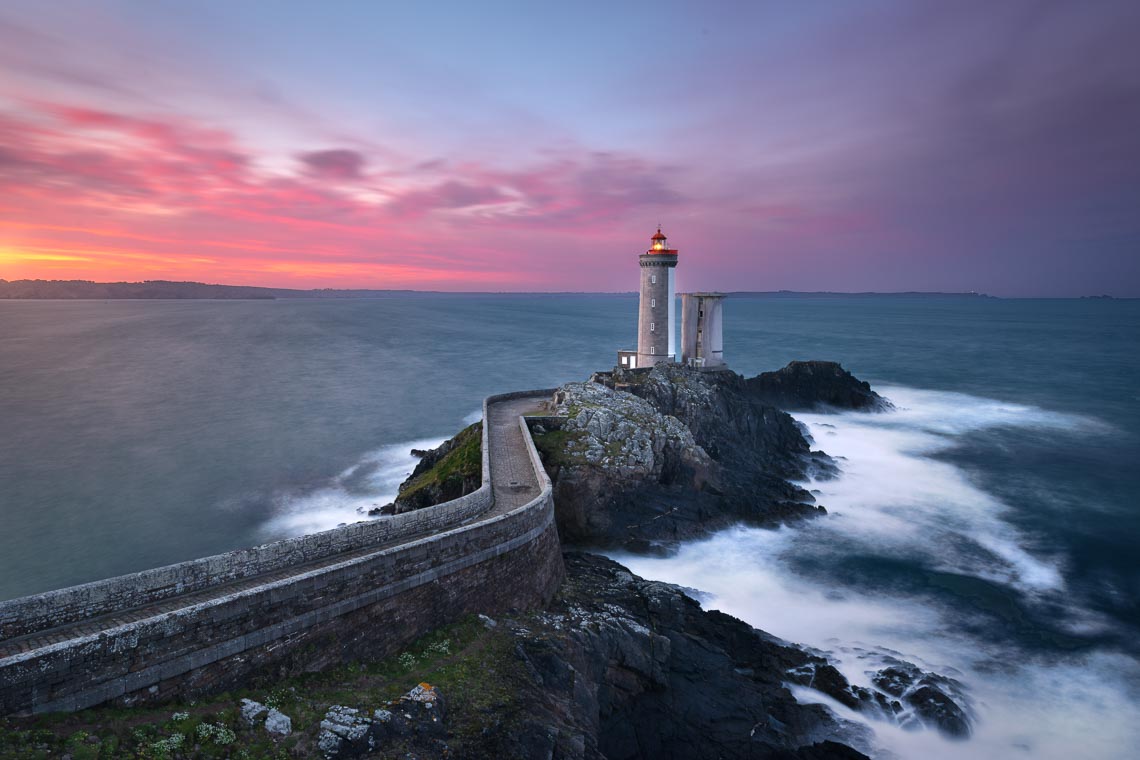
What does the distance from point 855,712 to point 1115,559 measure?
18301 mm

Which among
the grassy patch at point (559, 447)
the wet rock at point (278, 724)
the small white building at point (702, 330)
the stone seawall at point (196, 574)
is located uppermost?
the small white building at point (702, 330)

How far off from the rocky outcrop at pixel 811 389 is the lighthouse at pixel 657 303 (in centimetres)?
1156

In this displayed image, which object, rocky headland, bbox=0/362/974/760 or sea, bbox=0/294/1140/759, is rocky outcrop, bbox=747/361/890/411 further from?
rocky headland, bbox=0/362/974/760

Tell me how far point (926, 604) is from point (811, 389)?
30.2m

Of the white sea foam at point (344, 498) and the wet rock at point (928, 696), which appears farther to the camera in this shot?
the white sea foam at point (344, 498)

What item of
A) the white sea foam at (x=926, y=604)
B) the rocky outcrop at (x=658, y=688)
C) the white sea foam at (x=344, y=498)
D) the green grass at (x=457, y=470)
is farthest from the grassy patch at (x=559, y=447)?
the white sea foam at (x=344, y=498)

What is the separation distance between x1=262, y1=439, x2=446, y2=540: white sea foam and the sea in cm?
18

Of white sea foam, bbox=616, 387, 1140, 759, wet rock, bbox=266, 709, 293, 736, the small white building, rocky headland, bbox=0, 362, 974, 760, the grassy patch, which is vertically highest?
the small white building

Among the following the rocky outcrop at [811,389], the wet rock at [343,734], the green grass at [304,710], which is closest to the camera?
the green grass at [304,710]

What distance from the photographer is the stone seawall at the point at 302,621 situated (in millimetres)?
8859

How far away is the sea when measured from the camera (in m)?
18.8

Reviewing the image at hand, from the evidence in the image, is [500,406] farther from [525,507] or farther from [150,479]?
[150,479]

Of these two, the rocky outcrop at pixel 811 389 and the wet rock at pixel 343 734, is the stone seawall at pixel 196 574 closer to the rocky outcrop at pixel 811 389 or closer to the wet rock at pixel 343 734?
the wet rock at pixel 343 734

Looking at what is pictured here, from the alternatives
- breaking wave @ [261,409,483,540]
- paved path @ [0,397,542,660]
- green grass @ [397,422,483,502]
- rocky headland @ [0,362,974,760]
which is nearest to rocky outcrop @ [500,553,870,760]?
rocky headland @ [0,362,974,760]
